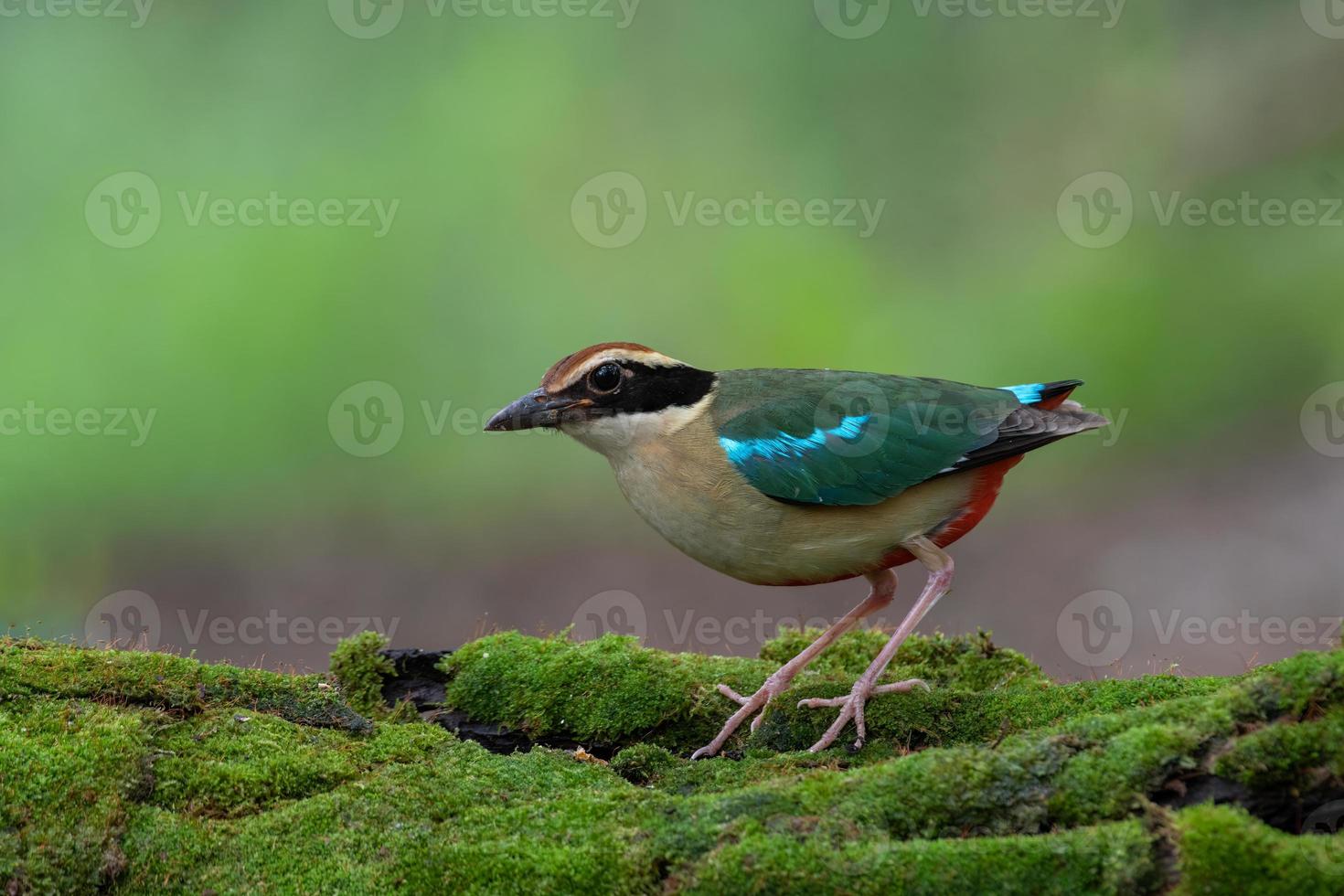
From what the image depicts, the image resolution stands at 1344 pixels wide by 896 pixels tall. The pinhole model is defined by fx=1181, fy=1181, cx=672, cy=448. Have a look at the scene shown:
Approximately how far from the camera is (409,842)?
425 cm

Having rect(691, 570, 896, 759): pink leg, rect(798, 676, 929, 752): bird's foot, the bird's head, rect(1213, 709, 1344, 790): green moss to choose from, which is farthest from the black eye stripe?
rect(1213, 709, 1344, 790): green moss

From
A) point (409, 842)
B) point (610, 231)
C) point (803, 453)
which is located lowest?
point (409, 842)

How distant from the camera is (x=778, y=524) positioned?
5941 millimetres

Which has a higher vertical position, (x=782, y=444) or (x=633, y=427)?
(x=633, y=427)

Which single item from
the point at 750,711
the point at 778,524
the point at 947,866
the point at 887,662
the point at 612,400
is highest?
the point at 612,400

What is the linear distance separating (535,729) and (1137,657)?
619cm

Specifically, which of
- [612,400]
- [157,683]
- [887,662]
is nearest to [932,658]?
[887,662]

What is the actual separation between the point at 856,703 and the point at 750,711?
0.61m

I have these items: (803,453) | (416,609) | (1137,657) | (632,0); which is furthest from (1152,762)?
(632,0)

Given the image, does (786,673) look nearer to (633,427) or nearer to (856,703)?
(856,703)

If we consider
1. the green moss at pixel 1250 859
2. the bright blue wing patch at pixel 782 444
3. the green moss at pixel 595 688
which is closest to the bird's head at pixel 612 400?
the bright blue wing patch at pixel 782 444

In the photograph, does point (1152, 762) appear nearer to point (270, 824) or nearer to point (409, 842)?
point (409, 842)

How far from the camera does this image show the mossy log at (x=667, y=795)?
140 inches

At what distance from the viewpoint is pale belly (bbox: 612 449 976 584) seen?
19.5 ft
